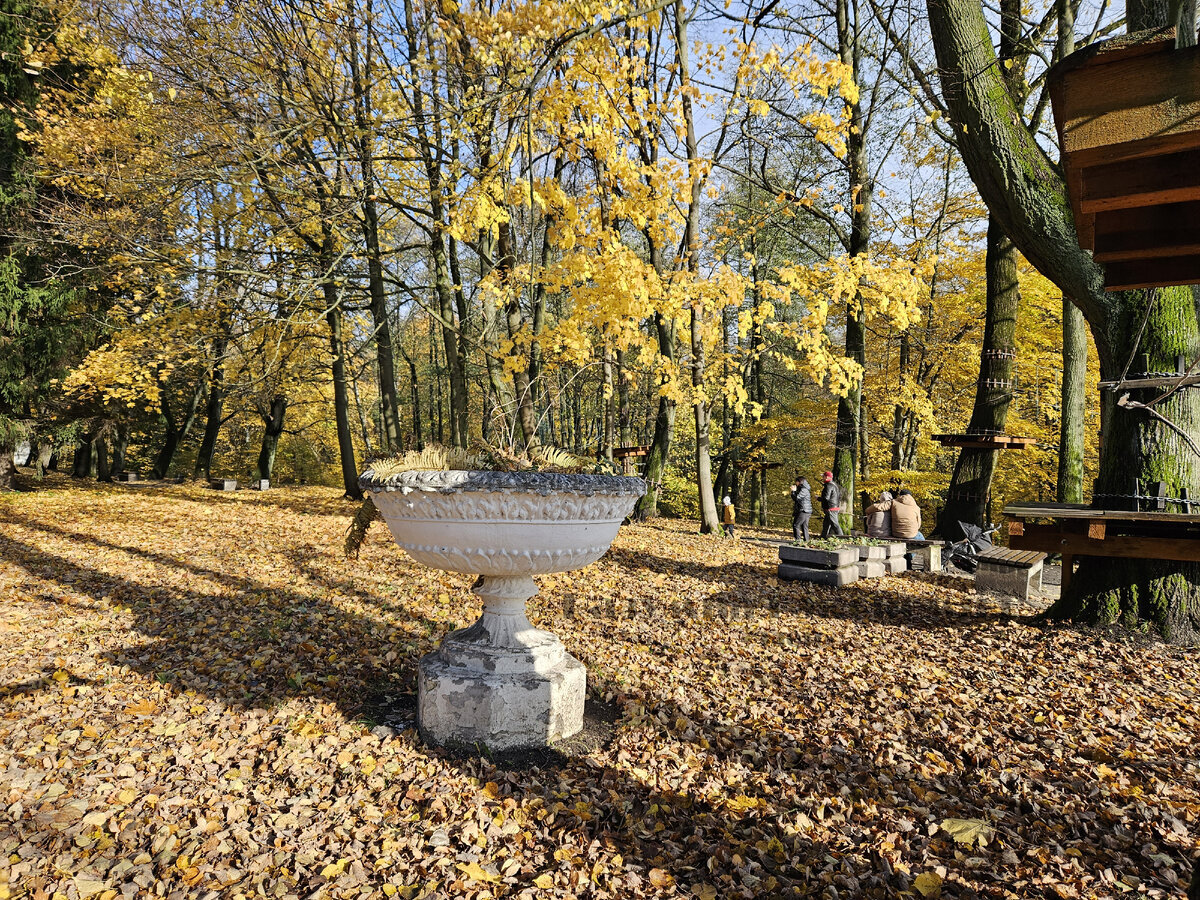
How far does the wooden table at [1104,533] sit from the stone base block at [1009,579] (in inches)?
116

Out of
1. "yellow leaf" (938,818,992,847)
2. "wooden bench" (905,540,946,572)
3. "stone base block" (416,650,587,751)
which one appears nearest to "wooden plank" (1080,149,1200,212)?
"yellow leaf" (938,818,992,847)

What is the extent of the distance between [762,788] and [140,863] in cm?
257

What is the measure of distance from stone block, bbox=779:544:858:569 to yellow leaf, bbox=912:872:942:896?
17.4 feet

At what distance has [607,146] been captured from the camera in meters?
7.28

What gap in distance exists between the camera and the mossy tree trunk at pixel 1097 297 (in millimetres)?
4703

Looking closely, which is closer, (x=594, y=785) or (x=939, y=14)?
(x=594, y=785)

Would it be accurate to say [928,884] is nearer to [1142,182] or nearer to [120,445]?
[1142,182]

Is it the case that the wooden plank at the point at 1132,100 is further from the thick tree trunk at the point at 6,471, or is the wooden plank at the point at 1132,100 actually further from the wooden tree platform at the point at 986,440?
the thick tree trunk at the point at 6,471

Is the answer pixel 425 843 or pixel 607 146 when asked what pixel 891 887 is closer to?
pixel 425 843

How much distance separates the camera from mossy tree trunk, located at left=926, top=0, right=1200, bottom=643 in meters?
4.70

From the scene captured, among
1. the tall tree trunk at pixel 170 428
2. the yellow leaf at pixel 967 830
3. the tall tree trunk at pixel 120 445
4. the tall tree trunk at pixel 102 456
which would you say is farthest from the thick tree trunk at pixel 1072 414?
the tall tree trunk at pixel 120 445

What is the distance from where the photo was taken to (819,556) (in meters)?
Result: 7.44

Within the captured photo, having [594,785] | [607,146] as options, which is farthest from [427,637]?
[607,146]

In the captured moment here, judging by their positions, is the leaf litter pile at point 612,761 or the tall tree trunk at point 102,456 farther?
the tall tree trunk at point 102,456
